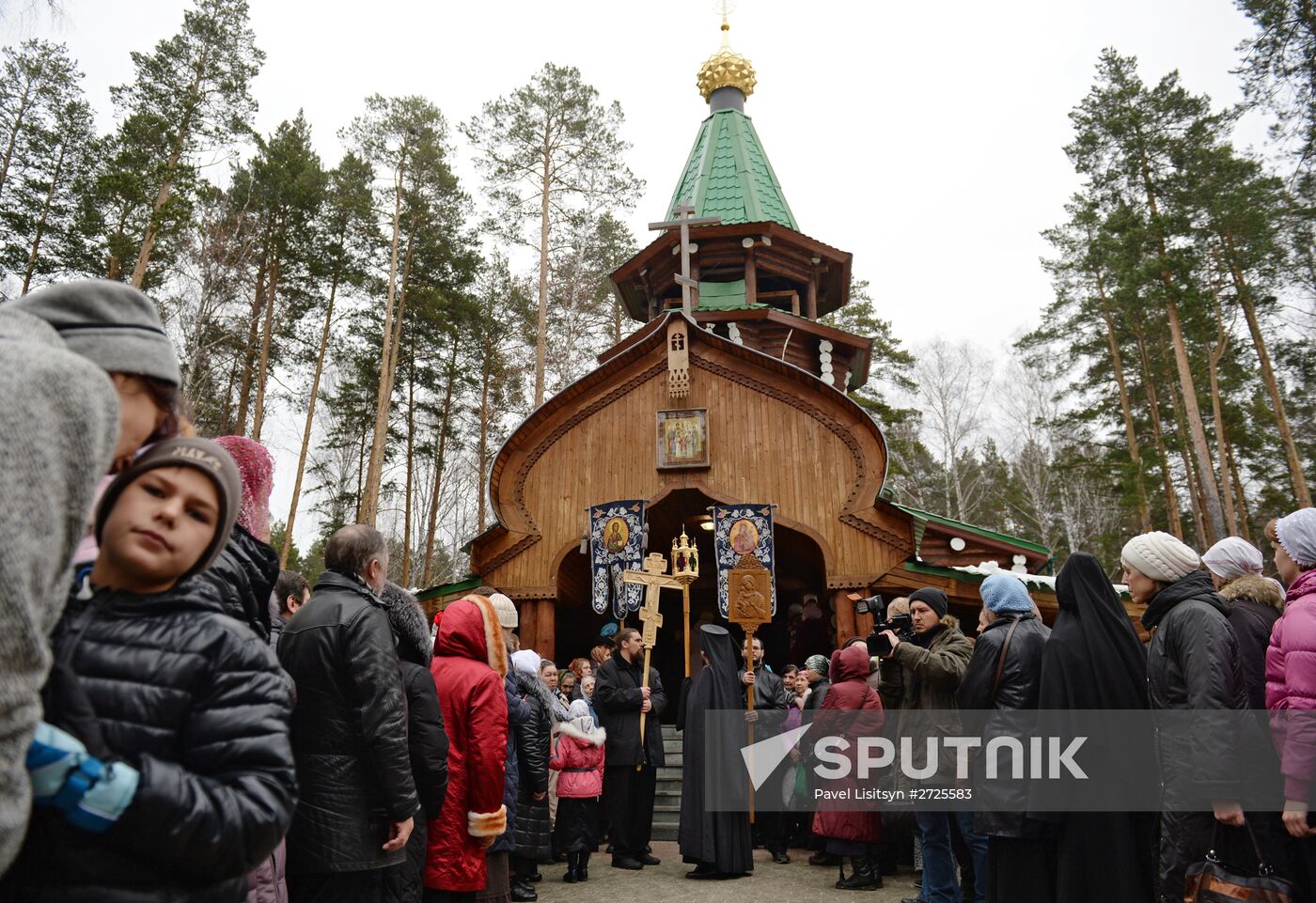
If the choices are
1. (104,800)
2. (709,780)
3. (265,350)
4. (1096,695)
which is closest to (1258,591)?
(1096,695)

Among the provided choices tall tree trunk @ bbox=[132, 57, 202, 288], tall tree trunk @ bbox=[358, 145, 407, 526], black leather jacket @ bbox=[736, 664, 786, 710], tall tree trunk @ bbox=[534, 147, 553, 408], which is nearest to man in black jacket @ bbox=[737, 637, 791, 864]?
black leather jacket @ bbox=[736, 664, 786, 710]

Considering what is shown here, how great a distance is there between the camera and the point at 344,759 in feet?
11.3

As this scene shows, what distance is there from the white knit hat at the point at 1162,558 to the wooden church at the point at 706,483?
26.8 ft

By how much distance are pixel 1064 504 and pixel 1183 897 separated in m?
31.9

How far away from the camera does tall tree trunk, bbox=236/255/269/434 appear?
73.8ft

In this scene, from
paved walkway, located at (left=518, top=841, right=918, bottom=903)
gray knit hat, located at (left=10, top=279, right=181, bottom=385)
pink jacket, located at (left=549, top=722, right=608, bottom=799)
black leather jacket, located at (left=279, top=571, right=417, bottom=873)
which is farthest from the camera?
pink jacket, located at (left=549, top=722, right=608, bottom=799)

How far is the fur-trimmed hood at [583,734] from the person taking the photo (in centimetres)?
843

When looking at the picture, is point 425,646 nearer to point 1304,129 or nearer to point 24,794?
point 24,794

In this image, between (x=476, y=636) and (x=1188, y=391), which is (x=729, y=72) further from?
(x=476, y=636)

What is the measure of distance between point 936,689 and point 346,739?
446cm

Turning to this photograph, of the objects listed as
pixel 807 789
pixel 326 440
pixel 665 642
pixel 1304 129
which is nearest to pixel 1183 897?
pixel 807 789

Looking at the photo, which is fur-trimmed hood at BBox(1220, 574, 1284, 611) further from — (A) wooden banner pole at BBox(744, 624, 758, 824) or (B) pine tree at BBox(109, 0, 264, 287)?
(B) pine tree at BBox(109, 0, 264, 287)

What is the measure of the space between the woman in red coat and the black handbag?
3745 millimetres

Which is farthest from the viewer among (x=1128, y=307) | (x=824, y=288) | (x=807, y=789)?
(x=1128, y=307)
